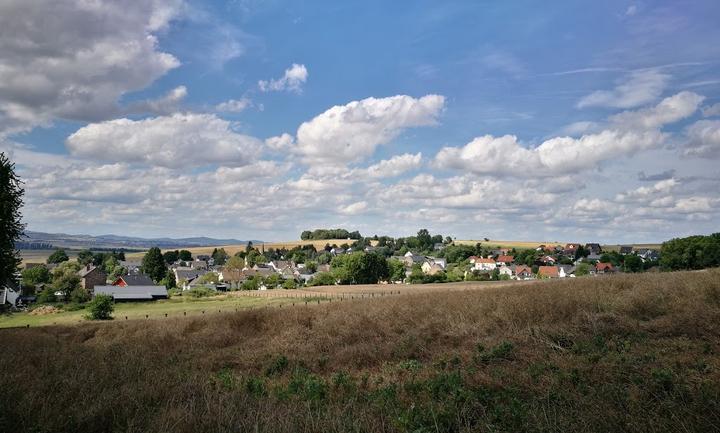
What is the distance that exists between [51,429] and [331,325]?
15.7 m

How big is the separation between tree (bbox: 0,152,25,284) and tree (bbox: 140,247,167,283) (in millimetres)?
88916

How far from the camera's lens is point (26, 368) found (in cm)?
→ 839

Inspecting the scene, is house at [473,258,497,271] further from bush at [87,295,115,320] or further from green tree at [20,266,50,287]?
green tree at [20,266,50,287]

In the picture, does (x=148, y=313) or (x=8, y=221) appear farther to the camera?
(x=148, y=313)

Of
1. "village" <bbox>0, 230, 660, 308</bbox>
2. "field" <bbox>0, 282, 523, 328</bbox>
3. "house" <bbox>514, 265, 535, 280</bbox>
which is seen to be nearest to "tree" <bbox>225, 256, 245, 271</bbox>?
"village" <bbox>0, 230, 660, 308</bbox>

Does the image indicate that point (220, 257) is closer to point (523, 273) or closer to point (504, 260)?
point (504, 260)

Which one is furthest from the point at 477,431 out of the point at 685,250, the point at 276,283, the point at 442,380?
the point at 276,283

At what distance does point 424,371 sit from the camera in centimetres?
1105

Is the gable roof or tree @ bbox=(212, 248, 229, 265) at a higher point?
tree @ bbox=(212, 248, 229, 265)

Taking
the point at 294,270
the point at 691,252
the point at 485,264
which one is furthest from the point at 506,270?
the point at 691,252

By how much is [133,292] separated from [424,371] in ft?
275

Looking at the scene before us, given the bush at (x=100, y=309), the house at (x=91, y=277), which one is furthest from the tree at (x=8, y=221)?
the house at (x=91, y=277)

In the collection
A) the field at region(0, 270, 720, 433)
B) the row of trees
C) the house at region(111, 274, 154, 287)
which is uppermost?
the row of trees

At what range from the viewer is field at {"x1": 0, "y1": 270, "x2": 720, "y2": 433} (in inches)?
219
